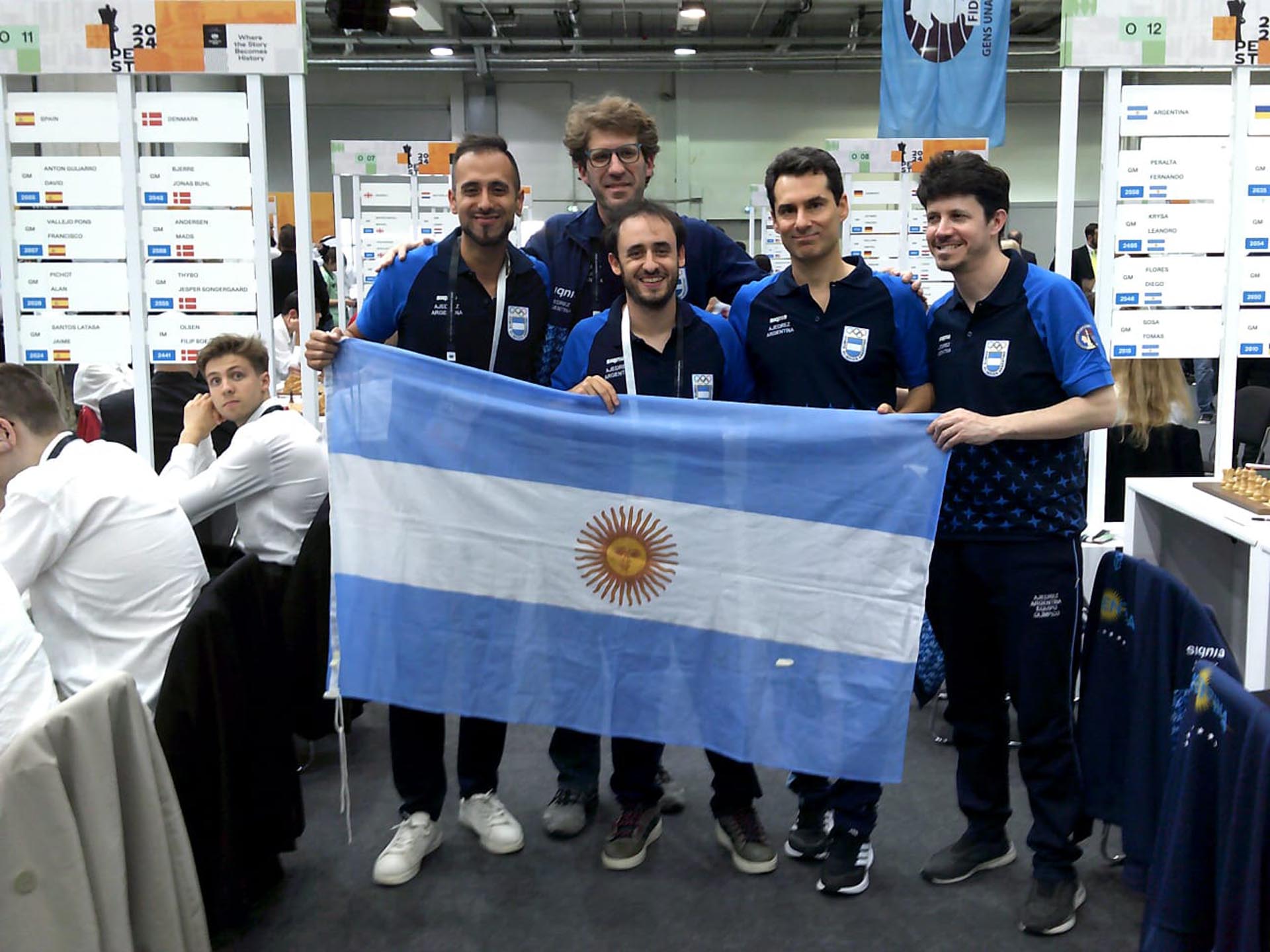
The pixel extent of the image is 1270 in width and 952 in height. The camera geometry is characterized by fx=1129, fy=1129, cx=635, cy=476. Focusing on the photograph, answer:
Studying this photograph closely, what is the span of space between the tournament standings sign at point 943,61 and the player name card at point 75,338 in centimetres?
533

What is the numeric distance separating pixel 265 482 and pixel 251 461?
87 mm

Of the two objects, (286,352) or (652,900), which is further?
(286,352)

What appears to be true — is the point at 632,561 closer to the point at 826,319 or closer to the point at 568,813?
the point at 826,319

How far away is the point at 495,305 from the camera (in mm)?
2715

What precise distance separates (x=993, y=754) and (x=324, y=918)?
1.58 metres

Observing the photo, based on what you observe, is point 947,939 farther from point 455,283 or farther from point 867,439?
point 455,283

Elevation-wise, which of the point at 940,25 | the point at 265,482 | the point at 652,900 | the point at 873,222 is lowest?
the point at 652,900

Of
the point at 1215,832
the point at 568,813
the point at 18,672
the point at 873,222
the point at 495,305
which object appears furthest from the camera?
the point at 873,222

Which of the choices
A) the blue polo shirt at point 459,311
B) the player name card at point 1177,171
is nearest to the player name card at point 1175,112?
the player name card at point 1177,171

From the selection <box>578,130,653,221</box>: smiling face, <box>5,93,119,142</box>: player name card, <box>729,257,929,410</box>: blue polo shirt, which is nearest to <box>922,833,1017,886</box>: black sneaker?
<box>729,257,929,410</box>: blue polo shirt

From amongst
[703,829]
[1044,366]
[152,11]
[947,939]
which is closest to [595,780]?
[703,829]

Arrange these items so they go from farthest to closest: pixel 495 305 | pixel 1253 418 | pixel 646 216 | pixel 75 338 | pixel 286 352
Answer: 1. pixel 286 352
2. pixel 1253 418
3. pixel 75 338
4. pixel 495 305
5. pixel 646 216

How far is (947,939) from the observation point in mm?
2467

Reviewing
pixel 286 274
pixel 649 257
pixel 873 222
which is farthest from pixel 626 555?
pixel 873 222
